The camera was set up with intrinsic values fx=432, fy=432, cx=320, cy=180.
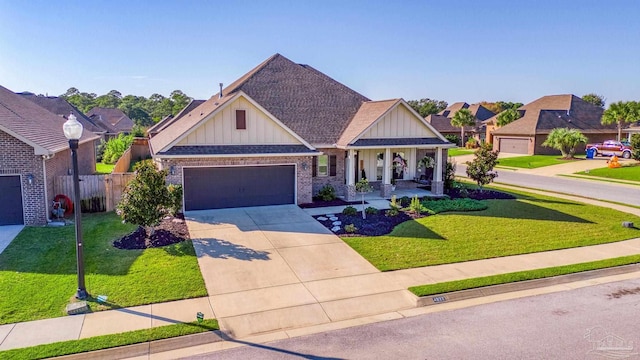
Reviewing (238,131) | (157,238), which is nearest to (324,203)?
(238,131)

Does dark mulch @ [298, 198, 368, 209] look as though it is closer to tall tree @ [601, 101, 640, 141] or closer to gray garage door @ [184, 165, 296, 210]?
gray garage door @ [184, 165, 296, 210]

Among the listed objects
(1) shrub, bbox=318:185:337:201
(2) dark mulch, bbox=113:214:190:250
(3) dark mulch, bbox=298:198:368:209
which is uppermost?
(1) shrub, bbox=318:185:337:201

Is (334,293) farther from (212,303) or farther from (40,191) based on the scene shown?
(40,191)

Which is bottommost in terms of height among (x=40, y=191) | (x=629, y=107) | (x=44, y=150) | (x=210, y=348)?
(x=210, y=348)

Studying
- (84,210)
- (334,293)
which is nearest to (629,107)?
(334,293)

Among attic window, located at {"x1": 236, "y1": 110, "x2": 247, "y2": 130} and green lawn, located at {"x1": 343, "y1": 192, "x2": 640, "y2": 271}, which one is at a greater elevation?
attic window, located at {"x1": 236, "y1": 110, "x2": 247, "y2": 130}

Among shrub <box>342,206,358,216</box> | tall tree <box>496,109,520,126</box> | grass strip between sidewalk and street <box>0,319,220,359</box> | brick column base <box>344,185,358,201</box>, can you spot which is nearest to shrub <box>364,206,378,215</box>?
shrub <box>342,206,358,216</box>

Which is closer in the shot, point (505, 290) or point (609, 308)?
point (609, 308)
